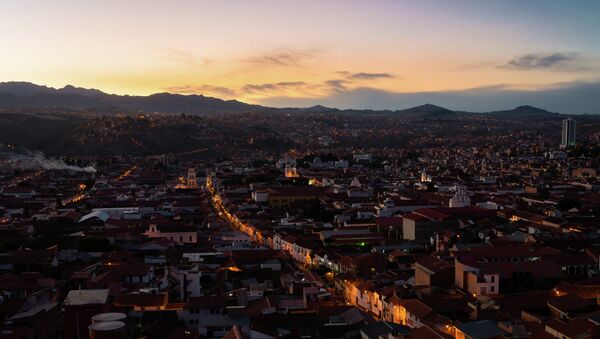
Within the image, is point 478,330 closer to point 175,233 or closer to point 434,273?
point 434,273

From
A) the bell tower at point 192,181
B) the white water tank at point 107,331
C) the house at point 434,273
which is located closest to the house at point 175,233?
the house at point 434,273

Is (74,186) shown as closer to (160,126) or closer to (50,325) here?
(50,325)

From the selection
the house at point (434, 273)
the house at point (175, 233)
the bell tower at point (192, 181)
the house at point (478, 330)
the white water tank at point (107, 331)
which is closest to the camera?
the white water tank at point (107, 331)

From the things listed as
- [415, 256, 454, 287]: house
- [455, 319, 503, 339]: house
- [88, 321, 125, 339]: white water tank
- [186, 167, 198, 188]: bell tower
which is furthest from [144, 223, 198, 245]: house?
[186, 167, 198, 188]: bell tower

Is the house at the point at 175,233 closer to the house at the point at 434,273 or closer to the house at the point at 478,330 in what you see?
the house at the point at 434,273

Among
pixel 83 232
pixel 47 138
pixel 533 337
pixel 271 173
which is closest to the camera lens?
pixel 533 337

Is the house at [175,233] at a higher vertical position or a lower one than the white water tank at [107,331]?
lower

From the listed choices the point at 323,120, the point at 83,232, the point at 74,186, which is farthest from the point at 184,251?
the point at 323,120

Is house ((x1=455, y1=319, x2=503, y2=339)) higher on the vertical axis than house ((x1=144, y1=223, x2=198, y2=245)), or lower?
higher

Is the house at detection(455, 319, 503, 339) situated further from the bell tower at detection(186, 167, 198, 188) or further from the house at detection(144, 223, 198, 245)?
the bell tower at detection(186, 167, 198, 188)

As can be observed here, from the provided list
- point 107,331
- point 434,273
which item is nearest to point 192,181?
point 434,273

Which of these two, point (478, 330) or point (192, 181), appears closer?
point (478, 330)
